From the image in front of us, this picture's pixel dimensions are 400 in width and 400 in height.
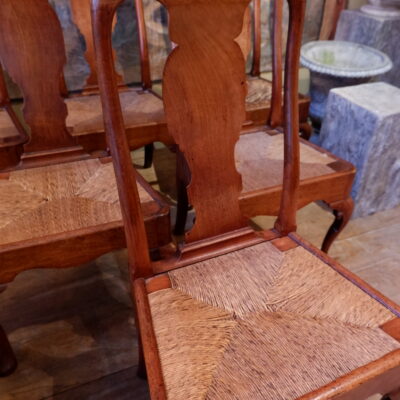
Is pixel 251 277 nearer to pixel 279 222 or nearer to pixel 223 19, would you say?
pixel 279 222

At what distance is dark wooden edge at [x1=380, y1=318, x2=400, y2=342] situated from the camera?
0.69 metres

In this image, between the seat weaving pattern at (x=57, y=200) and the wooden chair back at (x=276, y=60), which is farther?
the wooden chair back at (x=276, y=60)

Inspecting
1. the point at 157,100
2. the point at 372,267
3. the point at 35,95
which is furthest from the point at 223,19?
the point at 372,267

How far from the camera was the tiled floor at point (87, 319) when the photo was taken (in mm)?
1087

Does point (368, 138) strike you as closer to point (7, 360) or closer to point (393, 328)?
point (393, 328)

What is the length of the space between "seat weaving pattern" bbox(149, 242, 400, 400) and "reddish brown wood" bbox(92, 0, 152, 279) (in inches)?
4.0

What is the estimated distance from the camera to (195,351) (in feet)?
2.18

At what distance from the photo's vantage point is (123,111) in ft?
5.05

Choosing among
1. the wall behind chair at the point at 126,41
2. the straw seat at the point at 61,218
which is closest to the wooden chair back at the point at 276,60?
the wall behind chair at the point at 126,41

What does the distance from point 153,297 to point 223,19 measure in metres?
0.53

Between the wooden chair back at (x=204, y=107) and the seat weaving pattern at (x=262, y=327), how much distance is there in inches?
4.0

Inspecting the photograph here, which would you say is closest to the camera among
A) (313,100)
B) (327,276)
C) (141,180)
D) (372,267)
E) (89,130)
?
(327,276)

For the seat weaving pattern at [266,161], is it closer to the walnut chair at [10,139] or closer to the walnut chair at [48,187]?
the walnut chair at [48,187]

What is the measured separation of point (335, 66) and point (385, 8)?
56 centimetres
